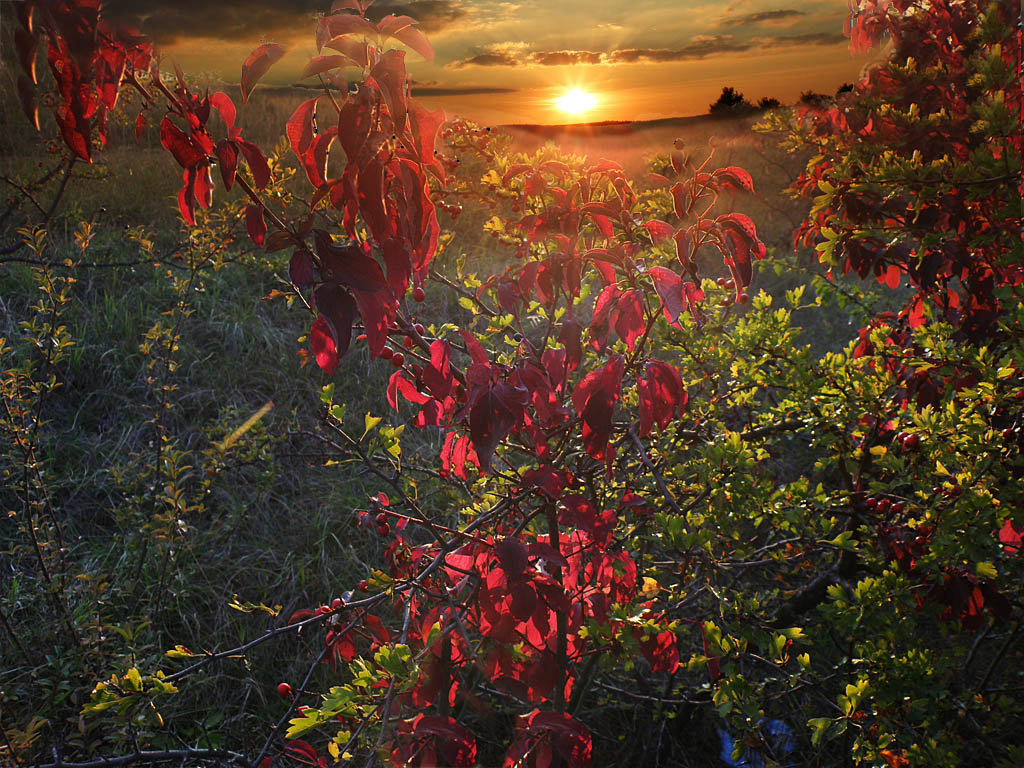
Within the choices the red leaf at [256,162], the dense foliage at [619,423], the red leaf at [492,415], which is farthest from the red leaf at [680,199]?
the red leaf at [256,162]

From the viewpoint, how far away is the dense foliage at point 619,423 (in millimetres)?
958

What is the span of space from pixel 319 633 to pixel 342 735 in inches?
54.7

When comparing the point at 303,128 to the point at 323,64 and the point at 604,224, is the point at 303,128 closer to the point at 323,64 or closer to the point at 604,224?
the point at 323,64

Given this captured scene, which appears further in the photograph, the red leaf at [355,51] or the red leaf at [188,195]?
the red leaf at [188,195]

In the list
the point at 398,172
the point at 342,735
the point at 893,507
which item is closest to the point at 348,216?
the point at 398,172

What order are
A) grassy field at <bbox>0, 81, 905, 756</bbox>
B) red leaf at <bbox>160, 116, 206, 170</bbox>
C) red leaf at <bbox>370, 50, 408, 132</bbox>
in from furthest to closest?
grassy field at <bbox>0, 81, 905, 756</bbox> → red leaf at <bbox>160, 116, 206, 170</bbox> → red leaf at <bbox>370, 50, 408, 132</bbox>

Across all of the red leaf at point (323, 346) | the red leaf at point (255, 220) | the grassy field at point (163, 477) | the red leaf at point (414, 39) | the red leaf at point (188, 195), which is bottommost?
the grassy field at point (163, 477)

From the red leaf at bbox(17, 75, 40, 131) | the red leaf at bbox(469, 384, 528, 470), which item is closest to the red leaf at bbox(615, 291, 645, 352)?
the red leaf at bbox(469, 384, 528, 470)

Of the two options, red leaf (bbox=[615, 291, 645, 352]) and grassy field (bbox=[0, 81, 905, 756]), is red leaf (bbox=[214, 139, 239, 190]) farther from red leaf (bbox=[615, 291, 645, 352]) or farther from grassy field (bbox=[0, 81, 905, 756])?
grassy field (bbox=[0, 81, 905, 756])

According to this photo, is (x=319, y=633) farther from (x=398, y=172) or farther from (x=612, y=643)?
(x=398, y=172)

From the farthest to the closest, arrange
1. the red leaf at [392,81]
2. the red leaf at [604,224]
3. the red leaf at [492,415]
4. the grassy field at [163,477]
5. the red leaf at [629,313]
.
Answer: the grassy field at [163,477] → the red leaf at [604,224] → the red leaf at [629,313] → the red leaf at [492,415] → the red leaf at [392,81]

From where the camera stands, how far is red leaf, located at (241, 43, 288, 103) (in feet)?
2.83

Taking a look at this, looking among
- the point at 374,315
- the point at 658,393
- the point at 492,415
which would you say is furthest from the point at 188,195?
the point at 658,393

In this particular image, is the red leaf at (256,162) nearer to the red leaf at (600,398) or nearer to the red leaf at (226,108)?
the red leaf at (226,108)
